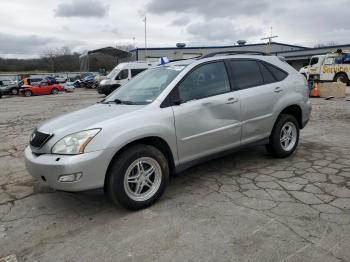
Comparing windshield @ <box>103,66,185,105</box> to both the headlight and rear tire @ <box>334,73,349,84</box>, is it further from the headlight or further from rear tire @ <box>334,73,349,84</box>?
rear tire @ <box>334,73,349,84</box>

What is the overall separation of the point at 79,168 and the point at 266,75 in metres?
3.28

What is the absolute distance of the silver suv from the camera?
3559 mm

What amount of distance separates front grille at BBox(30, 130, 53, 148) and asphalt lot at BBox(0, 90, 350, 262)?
770mm

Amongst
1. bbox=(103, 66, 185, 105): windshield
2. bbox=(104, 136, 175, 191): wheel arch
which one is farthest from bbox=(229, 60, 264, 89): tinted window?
bbox=(104, 136, 175, 191): wheel arch

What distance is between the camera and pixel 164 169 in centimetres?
403

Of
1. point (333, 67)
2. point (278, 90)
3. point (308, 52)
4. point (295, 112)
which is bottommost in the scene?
point (295, 112)

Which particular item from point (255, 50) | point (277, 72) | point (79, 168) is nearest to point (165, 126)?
point (79, 168)

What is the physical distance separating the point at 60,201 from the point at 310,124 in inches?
275

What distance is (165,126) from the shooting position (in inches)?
157

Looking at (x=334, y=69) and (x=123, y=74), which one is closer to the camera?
(x=123, y=74)

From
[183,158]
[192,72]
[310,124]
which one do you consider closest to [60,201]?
[183,158]

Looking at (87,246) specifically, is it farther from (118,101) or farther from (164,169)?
(118,101)

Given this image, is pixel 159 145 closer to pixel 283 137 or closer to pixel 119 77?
pixel 283 137

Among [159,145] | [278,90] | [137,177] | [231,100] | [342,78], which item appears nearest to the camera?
[137,177]
